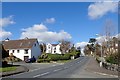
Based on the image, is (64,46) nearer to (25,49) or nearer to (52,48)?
(52,48)

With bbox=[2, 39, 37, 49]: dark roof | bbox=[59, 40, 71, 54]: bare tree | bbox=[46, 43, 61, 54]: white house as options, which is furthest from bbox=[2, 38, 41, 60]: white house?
bbox=[46, 43, 61, 54]: white house

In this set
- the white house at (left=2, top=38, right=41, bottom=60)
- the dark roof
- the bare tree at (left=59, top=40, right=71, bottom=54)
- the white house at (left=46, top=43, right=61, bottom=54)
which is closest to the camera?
the white house at (left=2, top=38, right=41, bottom=60)

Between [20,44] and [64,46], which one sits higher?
[64,46]

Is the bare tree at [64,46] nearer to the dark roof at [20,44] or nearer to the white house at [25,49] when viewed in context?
the dark roof at [20,44]

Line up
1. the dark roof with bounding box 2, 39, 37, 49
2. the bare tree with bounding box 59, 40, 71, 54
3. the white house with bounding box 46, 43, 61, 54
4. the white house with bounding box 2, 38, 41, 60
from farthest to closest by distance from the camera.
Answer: the white house with bounding box 46, 43, 61, 54, the bare tree with bounding box 59, 40, 71, 54, the dark roof with bounding box 2, 39, 37, 49, the white house with bounding box 2, 38, 41, 60

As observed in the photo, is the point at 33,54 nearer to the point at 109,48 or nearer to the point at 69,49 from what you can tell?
the point at 109,48

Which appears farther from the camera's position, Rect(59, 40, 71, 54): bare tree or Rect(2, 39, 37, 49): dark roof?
Rect(59, 40, 71, 54): bare tree

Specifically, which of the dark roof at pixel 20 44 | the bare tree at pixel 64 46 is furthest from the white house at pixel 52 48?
the dark roof at pixel 20 44

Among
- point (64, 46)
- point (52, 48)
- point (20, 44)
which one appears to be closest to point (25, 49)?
point (20, 44)

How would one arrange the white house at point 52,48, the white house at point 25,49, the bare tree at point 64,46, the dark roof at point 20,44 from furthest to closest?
the white house at point 52,48 < the bare tree at point 64,46 < the dark roof at point 20,44 < the white house at point 25,49

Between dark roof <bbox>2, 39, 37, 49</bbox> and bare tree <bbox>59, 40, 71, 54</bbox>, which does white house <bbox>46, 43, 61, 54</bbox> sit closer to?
bare tree <bbox>59, 40, 71, 54</bbox>

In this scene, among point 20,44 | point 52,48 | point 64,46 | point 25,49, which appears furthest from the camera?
point 52,48

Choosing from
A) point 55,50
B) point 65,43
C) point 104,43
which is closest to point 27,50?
point 104,43

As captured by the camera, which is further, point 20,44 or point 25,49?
point 20,44
